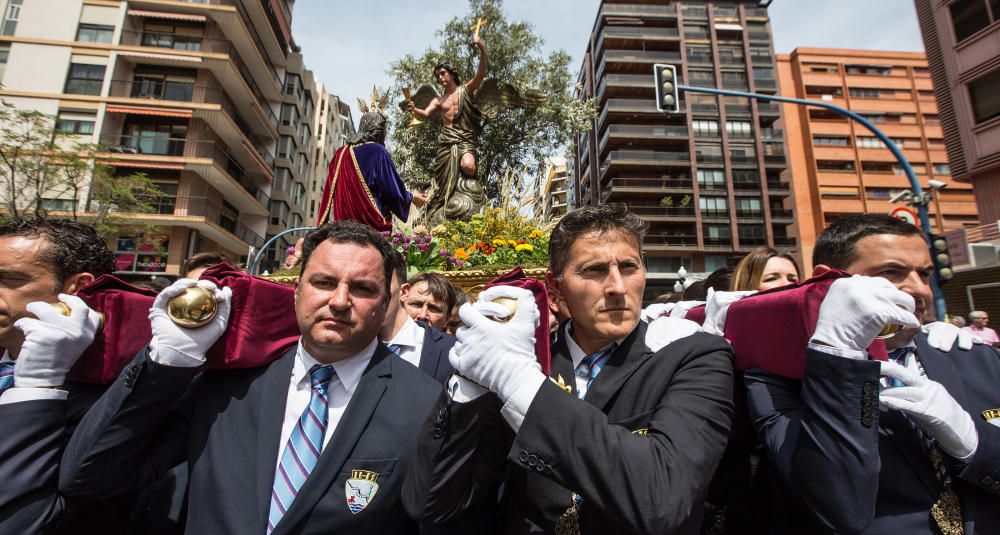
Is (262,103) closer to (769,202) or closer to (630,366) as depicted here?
(630,366)

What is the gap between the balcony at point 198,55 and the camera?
25.2m

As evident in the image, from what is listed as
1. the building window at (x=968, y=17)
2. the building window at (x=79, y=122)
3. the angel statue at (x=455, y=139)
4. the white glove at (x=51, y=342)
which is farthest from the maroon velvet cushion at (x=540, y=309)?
the building window at (x=79, y=122)

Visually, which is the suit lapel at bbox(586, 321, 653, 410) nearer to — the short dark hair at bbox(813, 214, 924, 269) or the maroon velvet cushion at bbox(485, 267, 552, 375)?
the maroon velvet cushion at bbox(485, 267, 552, 375)

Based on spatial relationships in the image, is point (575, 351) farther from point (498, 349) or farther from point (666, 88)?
point (666, 88)

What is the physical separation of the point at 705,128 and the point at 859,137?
1403 centimetres

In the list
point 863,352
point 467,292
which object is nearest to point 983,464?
point 863,352

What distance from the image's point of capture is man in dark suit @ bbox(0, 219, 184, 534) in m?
1.63

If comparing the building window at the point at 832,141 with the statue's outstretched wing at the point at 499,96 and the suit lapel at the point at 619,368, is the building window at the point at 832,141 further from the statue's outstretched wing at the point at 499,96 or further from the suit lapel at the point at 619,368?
the suit lapel at the point at 619,368

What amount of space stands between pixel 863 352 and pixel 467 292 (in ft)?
15.1

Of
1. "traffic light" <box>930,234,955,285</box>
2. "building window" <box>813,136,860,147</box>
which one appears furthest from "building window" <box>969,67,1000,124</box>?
"building window" <box>813,136,860,147</box>

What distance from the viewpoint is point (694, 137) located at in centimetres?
4438

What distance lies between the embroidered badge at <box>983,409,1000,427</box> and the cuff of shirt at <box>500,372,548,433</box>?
1.69m

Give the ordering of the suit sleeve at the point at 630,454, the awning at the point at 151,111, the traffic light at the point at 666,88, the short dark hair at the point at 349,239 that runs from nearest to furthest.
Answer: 1. the suit sleeve at the point at 630,454
2. the short dark hair at the point at 349,239
3. the traffic light at the point at 666,88
4. the awning at the point at 151,111

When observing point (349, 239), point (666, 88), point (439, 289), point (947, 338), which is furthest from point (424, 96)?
point (947, 338)
